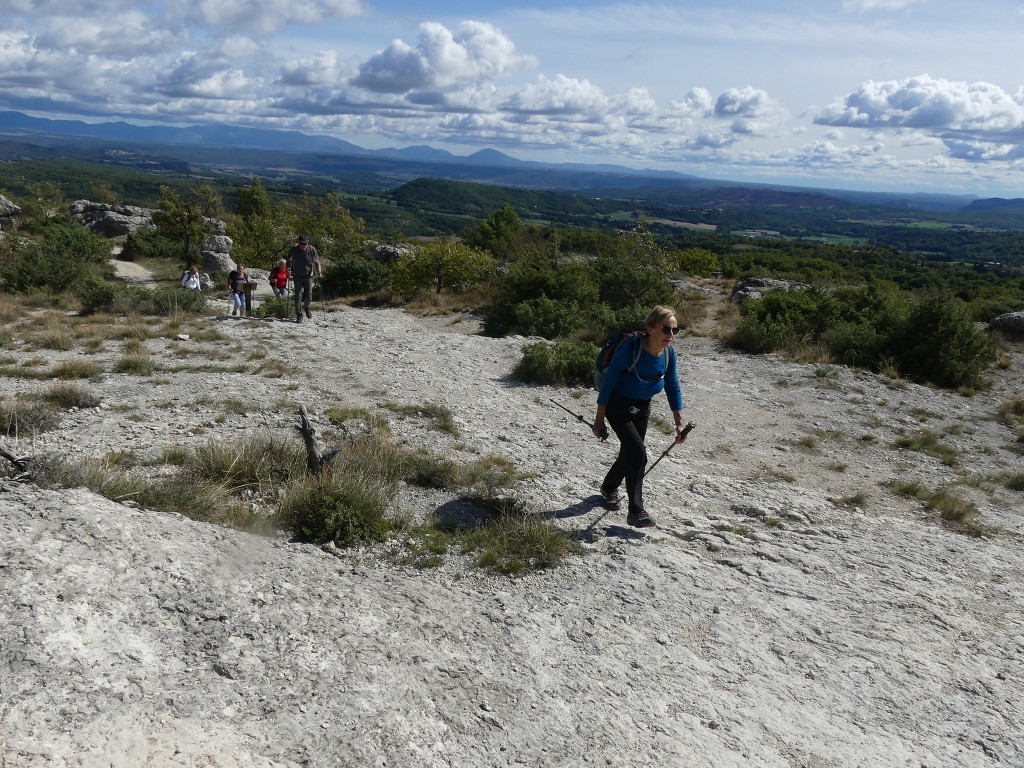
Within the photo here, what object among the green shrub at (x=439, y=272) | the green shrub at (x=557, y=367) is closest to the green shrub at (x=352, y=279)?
the green shrub at (x=439, y=272)

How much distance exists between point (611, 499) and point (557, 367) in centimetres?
502

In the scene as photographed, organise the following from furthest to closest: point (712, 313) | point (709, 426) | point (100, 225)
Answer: point (100, 225) → point (712, 313) → point (709, 426)

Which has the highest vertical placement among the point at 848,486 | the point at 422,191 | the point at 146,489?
the point at 422,191

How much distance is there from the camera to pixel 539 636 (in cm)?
401

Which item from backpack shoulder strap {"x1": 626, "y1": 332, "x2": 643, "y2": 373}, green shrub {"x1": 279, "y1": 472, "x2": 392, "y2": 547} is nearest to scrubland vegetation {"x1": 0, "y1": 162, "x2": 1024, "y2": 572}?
green shrub {"x1": 279, "y1": 472, "x2": 392, "y2": 547}

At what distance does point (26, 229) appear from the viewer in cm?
2911

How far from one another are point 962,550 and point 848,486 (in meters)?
1.54

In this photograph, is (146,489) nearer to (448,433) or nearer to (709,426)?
(448,433)

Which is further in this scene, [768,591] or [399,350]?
[399,350]

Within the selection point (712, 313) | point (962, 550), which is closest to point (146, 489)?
point (962, 550)

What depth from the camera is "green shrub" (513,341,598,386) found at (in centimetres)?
1080

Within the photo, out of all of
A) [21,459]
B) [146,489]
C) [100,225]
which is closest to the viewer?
[21,459]

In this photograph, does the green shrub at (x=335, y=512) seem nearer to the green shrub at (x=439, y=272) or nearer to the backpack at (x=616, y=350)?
the backpack at (x=616, y=350)

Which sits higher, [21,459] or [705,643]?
[21,459]
